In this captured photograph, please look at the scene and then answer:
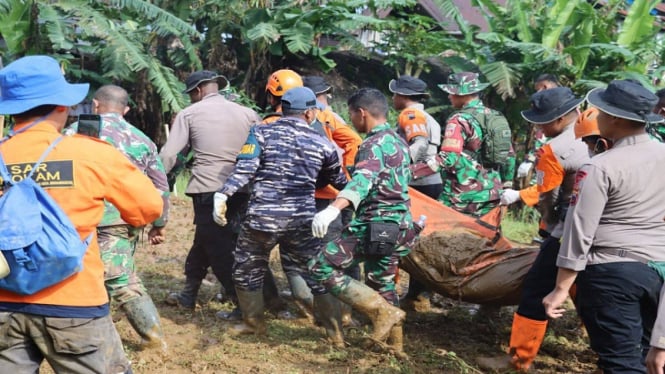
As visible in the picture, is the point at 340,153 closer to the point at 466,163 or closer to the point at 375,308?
the point at 466,163

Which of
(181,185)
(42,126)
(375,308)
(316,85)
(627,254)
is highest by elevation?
(42,126)

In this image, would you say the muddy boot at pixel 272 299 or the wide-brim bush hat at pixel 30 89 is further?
the muddy boot at pixel 272 299

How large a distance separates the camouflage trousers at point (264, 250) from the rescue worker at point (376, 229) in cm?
32

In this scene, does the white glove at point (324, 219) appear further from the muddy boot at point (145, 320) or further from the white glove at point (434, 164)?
the white glove at point (434, 164)

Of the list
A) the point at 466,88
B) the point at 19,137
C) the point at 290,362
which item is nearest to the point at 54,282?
the point at 19,137

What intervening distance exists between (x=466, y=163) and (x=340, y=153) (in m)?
1.14

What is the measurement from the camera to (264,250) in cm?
496

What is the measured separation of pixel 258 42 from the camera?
11.7 m

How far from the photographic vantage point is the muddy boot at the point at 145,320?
4.61 metres

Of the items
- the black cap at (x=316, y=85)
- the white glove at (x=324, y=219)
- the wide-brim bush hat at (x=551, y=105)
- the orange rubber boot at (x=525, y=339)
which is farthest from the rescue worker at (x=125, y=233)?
the wide-brim bush hat at (x=551, y=105)

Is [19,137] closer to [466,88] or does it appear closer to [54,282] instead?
[54,282]

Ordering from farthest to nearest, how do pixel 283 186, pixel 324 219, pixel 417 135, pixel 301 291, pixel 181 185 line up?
1. pixel 181 185
2. pixel 417 135
3. pixel 301 291
4. pixel 283 186
5. pixel 324 219

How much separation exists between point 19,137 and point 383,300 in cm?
265

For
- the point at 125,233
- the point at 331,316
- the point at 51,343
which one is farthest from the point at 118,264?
the point at 51,343
